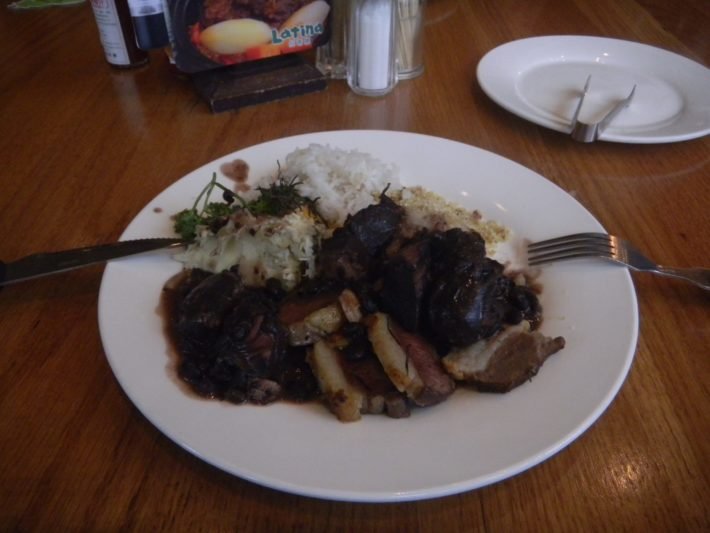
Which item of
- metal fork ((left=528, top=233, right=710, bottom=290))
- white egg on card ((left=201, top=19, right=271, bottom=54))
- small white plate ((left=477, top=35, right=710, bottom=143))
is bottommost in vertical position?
small white plate ((left=477, top=35, right=710, bottom=143))

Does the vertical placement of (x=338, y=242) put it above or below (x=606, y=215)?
above

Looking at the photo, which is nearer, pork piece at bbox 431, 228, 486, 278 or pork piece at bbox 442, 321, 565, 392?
pork piece at bbox 442, 321, 565, 392

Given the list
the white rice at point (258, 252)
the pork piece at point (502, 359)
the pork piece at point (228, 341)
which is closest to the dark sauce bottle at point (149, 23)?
the white rice at point (258, 252)

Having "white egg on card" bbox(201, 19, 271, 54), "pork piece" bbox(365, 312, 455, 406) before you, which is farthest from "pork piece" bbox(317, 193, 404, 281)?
"white egg on card" bbox(201, 19, 271, 54)

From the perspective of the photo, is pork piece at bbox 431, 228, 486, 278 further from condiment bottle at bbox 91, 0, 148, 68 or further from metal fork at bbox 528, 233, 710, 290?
condiment bottle at bbox 91, 0, 148, 68

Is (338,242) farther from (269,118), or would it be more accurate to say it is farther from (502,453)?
(269,118)

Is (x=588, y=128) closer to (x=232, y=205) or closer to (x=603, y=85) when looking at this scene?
(x=603, y=85)

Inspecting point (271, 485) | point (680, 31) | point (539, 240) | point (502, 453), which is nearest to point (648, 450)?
point (502, 453)

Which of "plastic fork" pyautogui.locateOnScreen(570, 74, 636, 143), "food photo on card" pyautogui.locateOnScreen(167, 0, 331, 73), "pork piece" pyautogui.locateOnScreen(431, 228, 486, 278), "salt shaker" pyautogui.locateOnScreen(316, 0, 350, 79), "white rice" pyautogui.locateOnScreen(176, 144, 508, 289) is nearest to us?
"pork piece" pyautogui.locateOnScreen(431, 228, 486, 278)
